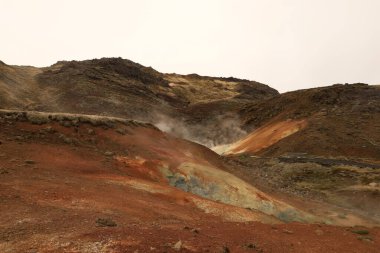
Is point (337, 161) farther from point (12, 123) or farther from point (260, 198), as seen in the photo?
→ point (12, 123)

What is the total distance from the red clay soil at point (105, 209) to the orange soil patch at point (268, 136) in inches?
915

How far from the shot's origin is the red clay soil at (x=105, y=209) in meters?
11.2

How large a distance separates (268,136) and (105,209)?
37116 mm

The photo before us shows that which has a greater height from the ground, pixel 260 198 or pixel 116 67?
pixel 116 67

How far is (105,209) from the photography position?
47.4 ft

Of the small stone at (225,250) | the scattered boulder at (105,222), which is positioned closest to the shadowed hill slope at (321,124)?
the small stone at (225,250)

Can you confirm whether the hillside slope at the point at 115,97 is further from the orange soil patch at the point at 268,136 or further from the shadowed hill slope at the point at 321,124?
the shadowed hill slope at the point at 321,124

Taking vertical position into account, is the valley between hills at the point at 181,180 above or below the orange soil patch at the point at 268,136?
below

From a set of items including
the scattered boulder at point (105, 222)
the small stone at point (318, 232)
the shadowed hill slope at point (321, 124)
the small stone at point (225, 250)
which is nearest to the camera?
the small stone at point (225, 250)

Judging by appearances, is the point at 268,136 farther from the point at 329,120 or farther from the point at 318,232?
the point at 318,232

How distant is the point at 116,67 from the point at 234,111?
77.5ft

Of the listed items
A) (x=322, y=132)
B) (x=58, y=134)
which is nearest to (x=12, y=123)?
(x=58, y=134)

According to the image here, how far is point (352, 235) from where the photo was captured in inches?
739

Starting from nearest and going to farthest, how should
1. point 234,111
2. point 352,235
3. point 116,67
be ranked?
1. point 352,235
2. point 234,111
3. point 116,67
